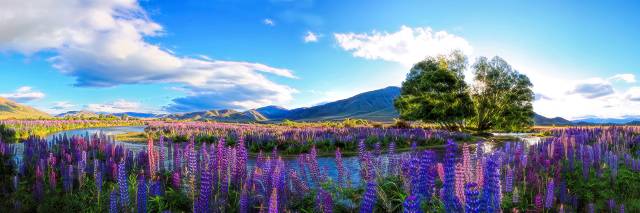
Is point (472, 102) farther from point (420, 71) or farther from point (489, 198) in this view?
point (489, 198)

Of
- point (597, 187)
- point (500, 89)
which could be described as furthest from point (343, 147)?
point (500, 89)

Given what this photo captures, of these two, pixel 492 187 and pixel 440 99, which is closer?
pixel 492 187

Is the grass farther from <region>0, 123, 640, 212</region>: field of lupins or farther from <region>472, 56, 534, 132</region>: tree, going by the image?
<region>472, 56, 534, 132</region>: tree

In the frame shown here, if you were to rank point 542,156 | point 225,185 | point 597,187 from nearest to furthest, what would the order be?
point 225,185, point 597,187, point 542,156

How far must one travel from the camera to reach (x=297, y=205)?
682cm

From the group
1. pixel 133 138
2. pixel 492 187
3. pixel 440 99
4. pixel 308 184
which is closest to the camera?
pixel 492 187

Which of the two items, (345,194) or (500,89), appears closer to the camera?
(345,194)

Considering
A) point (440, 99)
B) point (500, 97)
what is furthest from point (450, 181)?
point (500, 97)

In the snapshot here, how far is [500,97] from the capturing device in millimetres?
50062

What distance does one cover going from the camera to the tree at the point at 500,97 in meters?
48.7

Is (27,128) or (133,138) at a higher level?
(27,128)

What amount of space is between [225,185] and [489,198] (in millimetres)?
4026

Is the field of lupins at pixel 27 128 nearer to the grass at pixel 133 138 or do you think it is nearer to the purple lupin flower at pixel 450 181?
the grass at pixel 133 138

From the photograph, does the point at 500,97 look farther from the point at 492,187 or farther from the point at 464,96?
the point at 492,187
